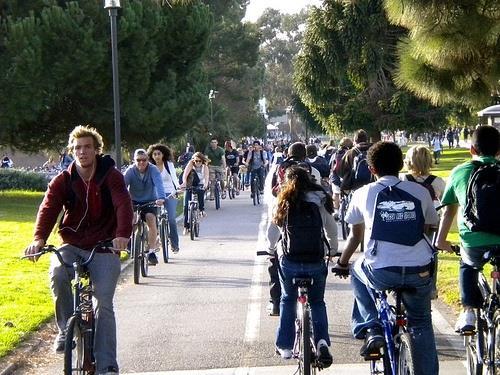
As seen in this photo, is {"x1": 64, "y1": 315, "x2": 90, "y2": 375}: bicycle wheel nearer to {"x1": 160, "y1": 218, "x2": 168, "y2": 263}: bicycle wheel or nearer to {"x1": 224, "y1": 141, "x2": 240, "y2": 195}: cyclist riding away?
{"x1": 160, "y1": 218, "x2": 168, "y2": 263}: bicycle wheel

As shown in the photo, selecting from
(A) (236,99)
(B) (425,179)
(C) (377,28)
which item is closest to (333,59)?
(C) (377,28)

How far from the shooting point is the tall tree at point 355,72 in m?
32.4

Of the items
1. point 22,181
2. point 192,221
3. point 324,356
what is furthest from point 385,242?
point 22,181

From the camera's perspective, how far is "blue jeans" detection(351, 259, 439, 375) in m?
5.97

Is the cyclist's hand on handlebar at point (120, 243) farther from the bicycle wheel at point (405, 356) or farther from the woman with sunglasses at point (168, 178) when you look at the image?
the woman with sunglasses at point (168, 178)

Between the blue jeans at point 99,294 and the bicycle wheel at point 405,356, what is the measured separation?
199 centimetres

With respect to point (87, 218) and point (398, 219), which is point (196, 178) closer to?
point (87, 218)

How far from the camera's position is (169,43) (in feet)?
117

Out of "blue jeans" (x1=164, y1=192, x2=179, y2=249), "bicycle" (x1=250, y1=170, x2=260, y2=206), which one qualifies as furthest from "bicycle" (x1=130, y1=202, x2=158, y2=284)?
"bicycle" (x1=250, y1=170, x2=260, y2=206)

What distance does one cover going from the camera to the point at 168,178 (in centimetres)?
1584

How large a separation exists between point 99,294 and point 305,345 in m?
1.43

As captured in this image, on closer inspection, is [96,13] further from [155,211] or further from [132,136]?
[155,211]

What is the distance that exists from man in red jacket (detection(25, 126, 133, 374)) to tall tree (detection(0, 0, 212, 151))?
24386 mm

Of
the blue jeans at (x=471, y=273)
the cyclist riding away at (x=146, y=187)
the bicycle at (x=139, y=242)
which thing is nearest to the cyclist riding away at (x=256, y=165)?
the bicycle at (x=139, y=242)
